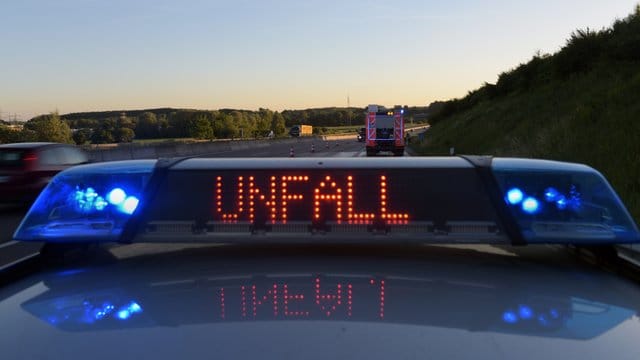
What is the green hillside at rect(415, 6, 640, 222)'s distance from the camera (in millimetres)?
15891

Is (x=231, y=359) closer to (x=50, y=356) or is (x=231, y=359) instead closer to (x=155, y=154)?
(x=50, y=356)

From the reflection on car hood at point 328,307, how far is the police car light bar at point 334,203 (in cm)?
16

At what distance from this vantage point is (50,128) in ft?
337

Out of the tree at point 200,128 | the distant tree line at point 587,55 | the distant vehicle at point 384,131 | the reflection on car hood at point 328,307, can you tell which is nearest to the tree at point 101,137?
the tree at point 200,128

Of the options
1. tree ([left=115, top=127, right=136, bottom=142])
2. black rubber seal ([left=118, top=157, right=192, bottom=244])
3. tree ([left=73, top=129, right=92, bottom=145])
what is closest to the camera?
black rubber seal ([left=118, top=157, right=192, bottom=244])

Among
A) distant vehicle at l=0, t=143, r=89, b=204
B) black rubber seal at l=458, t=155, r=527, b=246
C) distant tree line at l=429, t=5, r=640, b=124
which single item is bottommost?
distant vehicle at l=0, t=143, r=89, b=204

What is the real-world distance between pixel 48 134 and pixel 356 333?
108679 mm

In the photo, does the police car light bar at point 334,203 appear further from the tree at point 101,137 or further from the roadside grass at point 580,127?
the tree at point 101,137

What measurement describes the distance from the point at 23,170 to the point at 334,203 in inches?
548

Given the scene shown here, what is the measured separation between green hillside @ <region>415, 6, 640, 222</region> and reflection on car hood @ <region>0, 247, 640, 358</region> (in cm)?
809

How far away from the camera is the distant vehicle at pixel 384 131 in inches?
1667

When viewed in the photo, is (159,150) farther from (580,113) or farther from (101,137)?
(101,137)

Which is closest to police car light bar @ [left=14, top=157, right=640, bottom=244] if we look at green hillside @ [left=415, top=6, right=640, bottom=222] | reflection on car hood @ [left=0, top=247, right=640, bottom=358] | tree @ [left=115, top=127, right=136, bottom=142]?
reflection on car hood @ [left=0, top=247, right=640, bottom=358]

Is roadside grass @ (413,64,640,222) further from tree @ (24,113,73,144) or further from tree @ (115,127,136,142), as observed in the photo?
tree @ (115,127,136,142)
